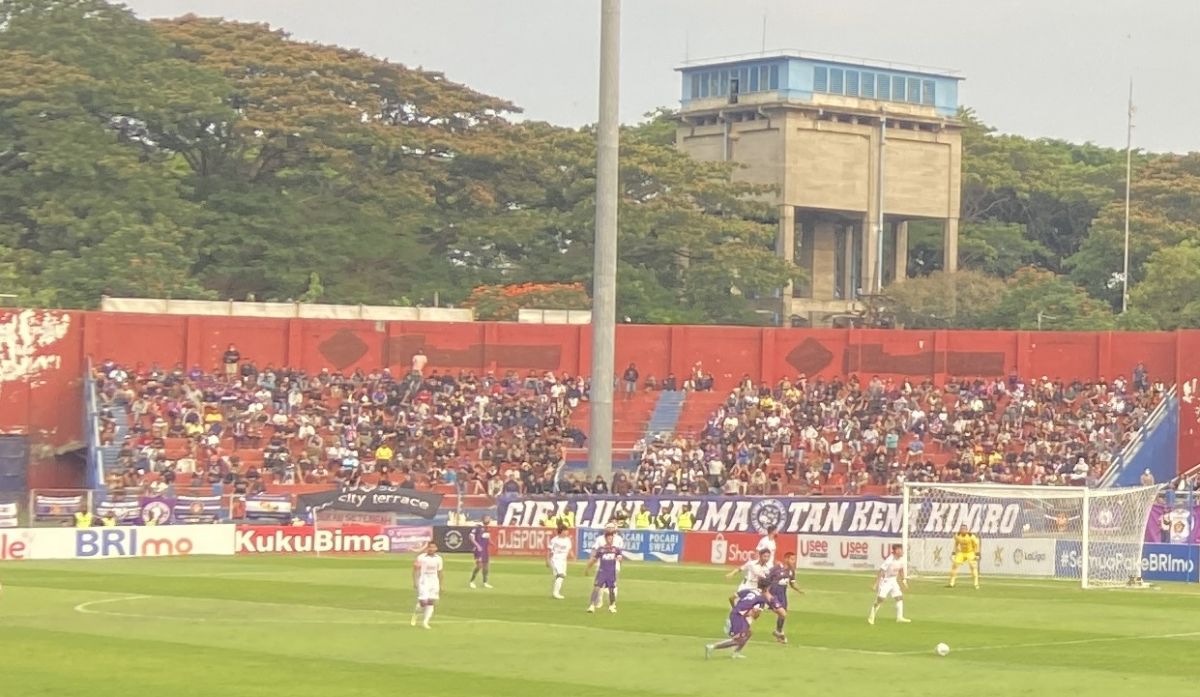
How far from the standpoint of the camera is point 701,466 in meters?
73.0

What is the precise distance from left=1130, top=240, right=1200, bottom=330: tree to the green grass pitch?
5129 centimetres

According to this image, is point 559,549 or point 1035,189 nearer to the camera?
point 559,549

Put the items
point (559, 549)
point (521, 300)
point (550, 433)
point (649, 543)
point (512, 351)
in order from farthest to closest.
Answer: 1. point (521, 300)
2. point (512, 351)
3. point (550, 433)
4. point (649, 543)
5. point (559, 549)

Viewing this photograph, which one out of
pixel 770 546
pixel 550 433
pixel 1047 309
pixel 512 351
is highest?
pixel 1047 309

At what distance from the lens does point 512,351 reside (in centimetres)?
8369

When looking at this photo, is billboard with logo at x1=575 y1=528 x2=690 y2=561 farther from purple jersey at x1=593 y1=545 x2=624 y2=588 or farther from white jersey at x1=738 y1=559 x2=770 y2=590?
white jersey at x1=738 y1=559 x2=770 y2=590

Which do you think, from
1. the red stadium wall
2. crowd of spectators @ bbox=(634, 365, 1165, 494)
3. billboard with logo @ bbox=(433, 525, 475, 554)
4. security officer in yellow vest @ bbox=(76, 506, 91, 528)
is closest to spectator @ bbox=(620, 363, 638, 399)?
the red stadium wall

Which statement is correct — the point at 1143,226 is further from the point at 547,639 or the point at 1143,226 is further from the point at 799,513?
the point at 547,639

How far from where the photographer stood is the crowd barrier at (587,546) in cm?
5612

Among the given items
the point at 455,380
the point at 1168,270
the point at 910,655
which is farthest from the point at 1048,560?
the point at 1168,270

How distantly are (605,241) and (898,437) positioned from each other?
1610 cm

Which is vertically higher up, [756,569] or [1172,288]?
[1172,288]

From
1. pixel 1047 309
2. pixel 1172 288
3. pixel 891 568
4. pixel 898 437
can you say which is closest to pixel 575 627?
pixel 891 568

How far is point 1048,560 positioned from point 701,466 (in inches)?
729
